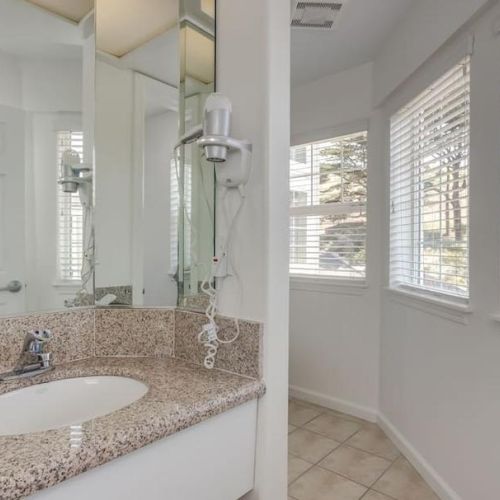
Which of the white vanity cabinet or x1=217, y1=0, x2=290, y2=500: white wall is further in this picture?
x1=217, y1=0, x2=290, y2=500: white wall

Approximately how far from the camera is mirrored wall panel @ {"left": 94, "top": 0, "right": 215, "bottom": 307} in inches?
54.1

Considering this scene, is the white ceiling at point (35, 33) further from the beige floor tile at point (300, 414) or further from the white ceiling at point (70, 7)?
the beige floor tile at point (300, 414)

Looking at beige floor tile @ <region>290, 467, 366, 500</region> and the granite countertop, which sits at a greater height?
the granite countertop

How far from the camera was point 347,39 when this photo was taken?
232cm

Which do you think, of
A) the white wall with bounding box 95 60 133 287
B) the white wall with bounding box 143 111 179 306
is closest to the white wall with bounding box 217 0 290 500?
the white wall with bounding box 143 111 179 306

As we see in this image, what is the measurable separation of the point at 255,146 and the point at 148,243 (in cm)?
59

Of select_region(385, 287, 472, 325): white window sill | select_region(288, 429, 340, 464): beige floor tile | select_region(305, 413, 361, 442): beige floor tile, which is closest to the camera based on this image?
select_region(385, 287, 472, 325): white window sill

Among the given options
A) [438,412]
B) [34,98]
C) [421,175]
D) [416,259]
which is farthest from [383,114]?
[34,98]

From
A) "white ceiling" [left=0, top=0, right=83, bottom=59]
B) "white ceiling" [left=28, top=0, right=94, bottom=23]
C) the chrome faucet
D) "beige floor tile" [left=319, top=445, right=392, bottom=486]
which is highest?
"white ceiling" [left=28, top=0, right=94, bottom=23]

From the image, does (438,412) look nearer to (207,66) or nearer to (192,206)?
(192,206)

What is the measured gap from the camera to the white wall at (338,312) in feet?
8.55

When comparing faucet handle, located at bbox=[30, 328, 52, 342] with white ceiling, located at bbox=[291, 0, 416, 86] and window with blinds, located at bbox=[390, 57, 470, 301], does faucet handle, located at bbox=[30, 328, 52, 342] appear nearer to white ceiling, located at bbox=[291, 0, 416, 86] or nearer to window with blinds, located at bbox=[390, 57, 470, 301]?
window with blinds, located at bbox=[390, 57, 470, 301]

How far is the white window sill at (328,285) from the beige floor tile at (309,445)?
97 centimetres

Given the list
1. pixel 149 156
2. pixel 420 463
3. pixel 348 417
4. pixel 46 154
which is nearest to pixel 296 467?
pixel 420 463
